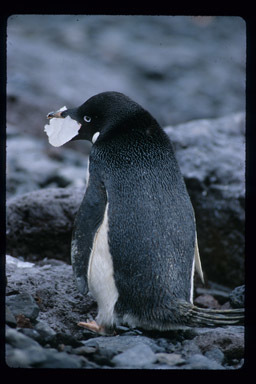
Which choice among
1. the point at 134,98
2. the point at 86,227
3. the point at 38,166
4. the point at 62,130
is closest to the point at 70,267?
the point at 86,227

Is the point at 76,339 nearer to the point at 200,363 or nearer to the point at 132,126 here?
the point at 200,363

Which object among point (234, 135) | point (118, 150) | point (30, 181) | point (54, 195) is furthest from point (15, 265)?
point (234, 135)

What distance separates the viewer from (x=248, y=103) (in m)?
1.98

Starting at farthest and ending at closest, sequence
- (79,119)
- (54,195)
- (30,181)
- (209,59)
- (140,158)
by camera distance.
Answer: (209,59) < (30,181) < (54,195) < (79,119) < (140,158)

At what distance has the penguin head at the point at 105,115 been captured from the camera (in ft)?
7.82

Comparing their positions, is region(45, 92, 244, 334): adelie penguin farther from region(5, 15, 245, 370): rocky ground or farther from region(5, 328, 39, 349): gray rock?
region(5, 328, 39, 349): gray rock

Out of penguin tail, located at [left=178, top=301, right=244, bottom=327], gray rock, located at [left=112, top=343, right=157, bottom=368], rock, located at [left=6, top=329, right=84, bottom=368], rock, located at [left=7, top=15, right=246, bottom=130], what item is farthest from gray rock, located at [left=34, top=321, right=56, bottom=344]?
rock, located at [left=7, top=15, right=246, bottom=130]

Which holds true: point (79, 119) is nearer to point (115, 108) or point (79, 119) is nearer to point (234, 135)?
point (115, 108)

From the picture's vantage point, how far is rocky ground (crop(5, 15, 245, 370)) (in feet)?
6.12

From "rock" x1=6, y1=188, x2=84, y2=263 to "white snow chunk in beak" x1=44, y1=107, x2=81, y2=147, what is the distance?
0.63 m

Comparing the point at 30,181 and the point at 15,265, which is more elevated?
the point at 30,181

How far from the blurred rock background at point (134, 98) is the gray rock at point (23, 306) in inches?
41.6
